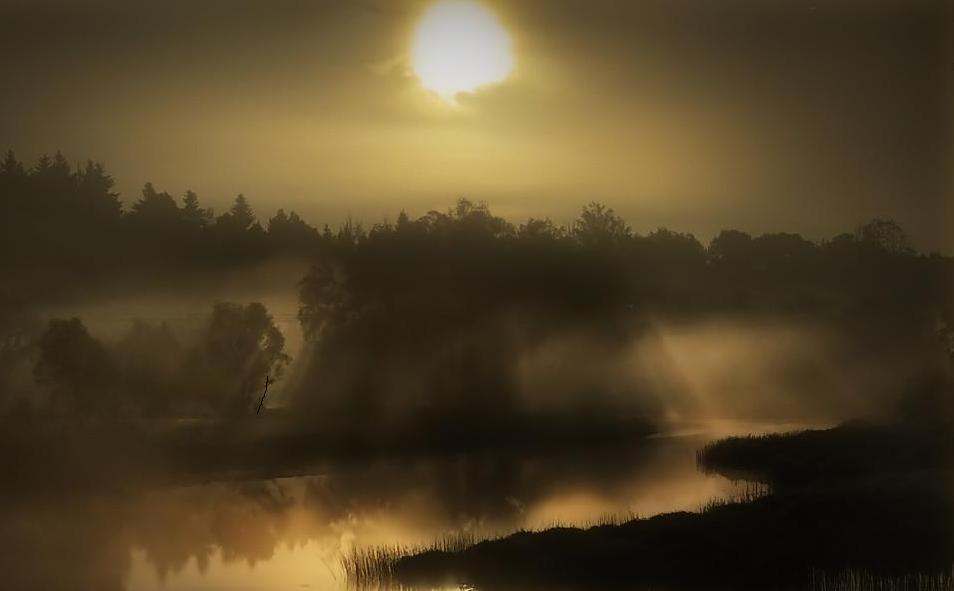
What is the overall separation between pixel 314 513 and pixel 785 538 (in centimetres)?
358

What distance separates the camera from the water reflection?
24.3ft

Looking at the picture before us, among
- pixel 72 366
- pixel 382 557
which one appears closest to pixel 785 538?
pixel 382 557

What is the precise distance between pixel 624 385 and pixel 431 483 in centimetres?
178

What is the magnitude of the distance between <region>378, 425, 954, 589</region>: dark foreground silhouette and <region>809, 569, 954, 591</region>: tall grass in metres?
0.05

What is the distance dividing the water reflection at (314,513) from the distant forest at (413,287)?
0.66 m

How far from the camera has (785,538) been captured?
745 centimetres

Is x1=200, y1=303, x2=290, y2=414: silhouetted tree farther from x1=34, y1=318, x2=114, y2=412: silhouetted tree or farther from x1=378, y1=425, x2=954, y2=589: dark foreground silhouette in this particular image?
x1=378, y1=425, x2=954, y2=589: dark foreground silhouette

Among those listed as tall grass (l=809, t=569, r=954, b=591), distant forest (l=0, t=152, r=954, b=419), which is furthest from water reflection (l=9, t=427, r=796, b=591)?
tall grass (l=809, t=569, r=954, b=591)

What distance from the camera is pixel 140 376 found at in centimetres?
812

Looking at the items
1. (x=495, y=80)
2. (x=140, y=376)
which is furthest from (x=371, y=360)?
(x=495, y=80)

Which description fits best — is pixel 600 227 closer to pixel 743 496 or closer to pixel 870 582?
pixel 743 496

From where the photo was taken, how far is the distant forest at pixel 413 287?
312 inches

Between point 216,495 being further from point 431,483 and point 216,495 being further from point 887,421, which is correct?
point 887,421

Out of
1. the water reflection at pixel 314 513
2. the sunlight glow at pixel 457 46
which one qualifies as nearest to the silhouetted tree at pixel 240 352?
the water reflection at pixel 314 513
